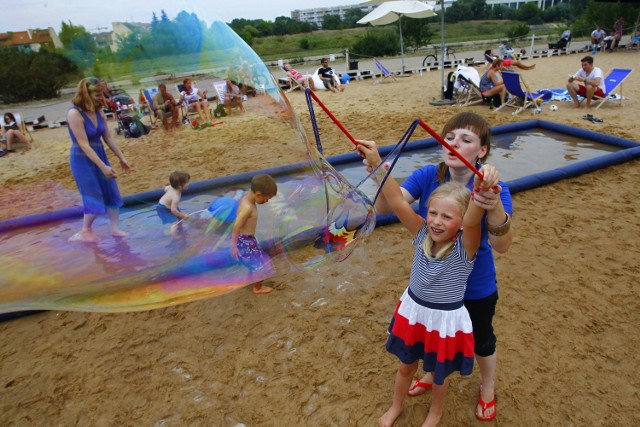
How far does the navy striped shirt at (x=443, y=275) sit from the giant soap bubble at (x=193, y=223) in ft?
1.29

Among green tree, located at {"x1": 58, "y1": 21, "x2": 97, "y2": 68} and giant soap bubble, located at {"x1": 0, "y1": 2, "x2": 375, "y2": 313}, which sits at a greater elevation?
green tree, located at {"x1": 58, "y1": 21, "x2": 97, "y2": 68}

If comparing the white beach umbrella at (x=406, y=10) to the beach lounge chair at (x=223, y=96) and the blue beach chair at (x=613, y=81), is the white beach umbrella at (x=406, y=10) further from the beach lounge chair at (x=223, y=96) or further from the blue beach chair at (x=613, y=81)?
the beach lounge chair at (x=223, y=96)

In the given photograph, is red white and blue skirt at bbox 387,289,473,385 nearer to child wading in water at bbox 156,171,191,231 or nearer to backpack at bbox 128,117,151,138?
child wading in water at bbox 156,171,191,231

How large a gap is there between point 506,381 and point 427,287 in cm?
129

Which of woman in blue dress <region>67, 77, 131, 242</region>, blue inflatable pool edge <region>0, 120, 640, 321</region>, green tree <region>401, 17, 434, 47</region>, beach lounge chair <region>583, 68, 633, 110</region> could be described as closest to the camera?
woman in blue dress <region>67, 77, 131, 242</region>

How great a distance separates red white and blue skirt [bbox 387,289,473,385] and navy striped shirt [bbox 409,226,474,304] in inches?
1.8

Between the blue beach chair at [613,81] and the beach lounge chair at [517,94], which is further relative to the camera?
the beach lounge chair at [517,94]

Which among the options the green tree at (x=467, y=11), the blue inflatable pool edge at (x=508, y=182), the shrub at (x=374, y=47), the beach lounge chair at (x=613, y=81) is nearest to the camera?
the blue inflatable pool edge at (x=508, y=182)

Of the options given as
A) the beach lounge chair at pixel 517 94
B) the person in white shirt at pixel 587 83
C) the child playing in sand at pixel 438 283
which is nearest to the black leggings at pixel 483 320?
the child playing in sand at pixel 438 283

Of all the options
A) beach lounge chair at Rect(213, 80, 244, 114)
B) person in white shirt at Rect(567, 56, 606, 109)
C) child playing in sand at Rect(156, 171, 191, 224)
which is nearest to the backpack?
child playing in sand at Rect(156, 171, 191, 224)

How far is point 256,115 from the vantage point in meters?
2.56

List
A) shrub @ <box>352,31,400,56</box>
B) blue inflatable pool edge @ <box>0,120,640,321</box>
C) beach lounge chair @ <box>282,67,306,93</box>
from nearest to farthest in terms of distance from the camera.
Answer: blue inflatable pool edge @ <box>0,120,640,321</box> → beach lounge chair @ <box>282,67,306,93</box> → shrub @ <box>352,31,400,56</box>

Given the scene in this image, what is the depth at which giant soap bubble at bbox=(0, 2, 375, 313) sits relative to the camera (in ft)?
7.91

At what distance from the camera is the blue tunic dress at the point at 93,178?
245cm
